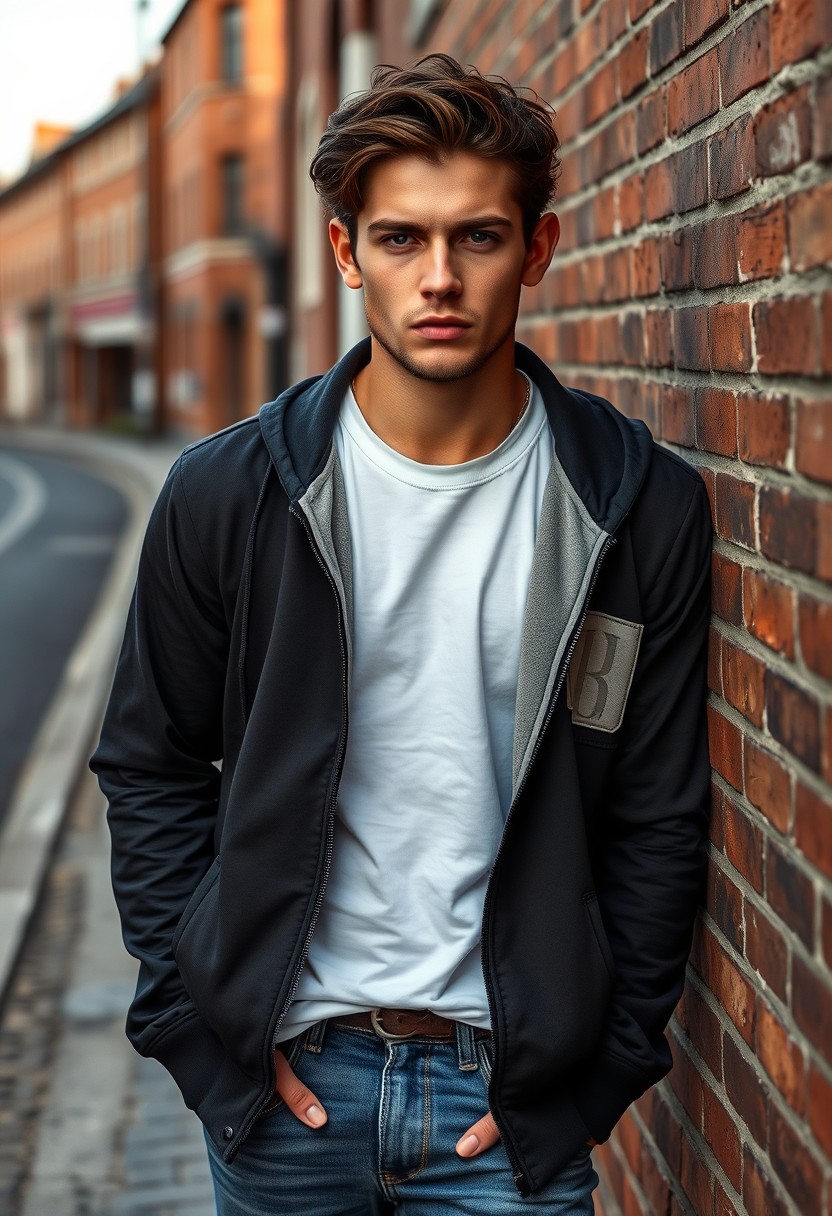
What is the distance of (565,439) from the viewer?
6.84ft

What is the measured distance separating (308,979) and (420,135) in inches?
42.7

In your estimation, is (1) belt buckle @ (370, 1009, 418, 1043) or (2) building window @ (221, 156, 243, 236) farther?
(2) building window @ (221, 156, 243, 236)

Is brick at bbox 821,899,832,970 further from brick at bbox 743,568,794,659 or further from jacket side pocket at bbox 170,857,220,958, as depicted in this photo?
jacket side pocket at bbox 170,857,220,958

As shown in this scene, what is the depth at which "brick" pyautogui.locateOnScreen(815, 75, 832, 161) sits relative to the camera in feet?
5.01

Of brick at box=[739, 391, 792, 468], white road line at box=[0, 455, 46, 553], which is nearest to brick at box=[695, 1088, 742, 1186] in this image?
brick at box=[739, 391, 792, 468]

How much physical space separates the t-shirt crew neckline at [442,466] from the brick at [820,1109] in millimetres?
855

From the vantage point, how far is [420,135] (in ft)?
6.41

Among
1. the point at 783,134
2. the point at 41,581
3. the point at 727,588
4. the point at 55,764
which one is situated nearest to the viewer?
the point at 783,134

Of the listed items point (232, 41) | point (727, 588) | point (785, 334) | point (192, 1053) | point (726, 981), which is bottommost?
point (192, 1053)

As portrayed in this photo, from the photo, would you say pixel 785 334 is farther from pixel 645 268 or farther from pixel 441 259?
pixel 645 268

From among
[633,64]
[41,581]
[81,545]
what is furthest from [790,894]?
[81,545]

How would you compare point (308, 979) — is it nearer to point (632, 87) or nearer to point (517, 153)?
point (517, 153)

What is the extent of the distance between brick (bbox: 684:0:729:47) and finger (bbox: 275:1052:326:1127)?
143 cm

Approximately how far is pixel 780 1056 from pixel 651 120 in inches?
53.9
